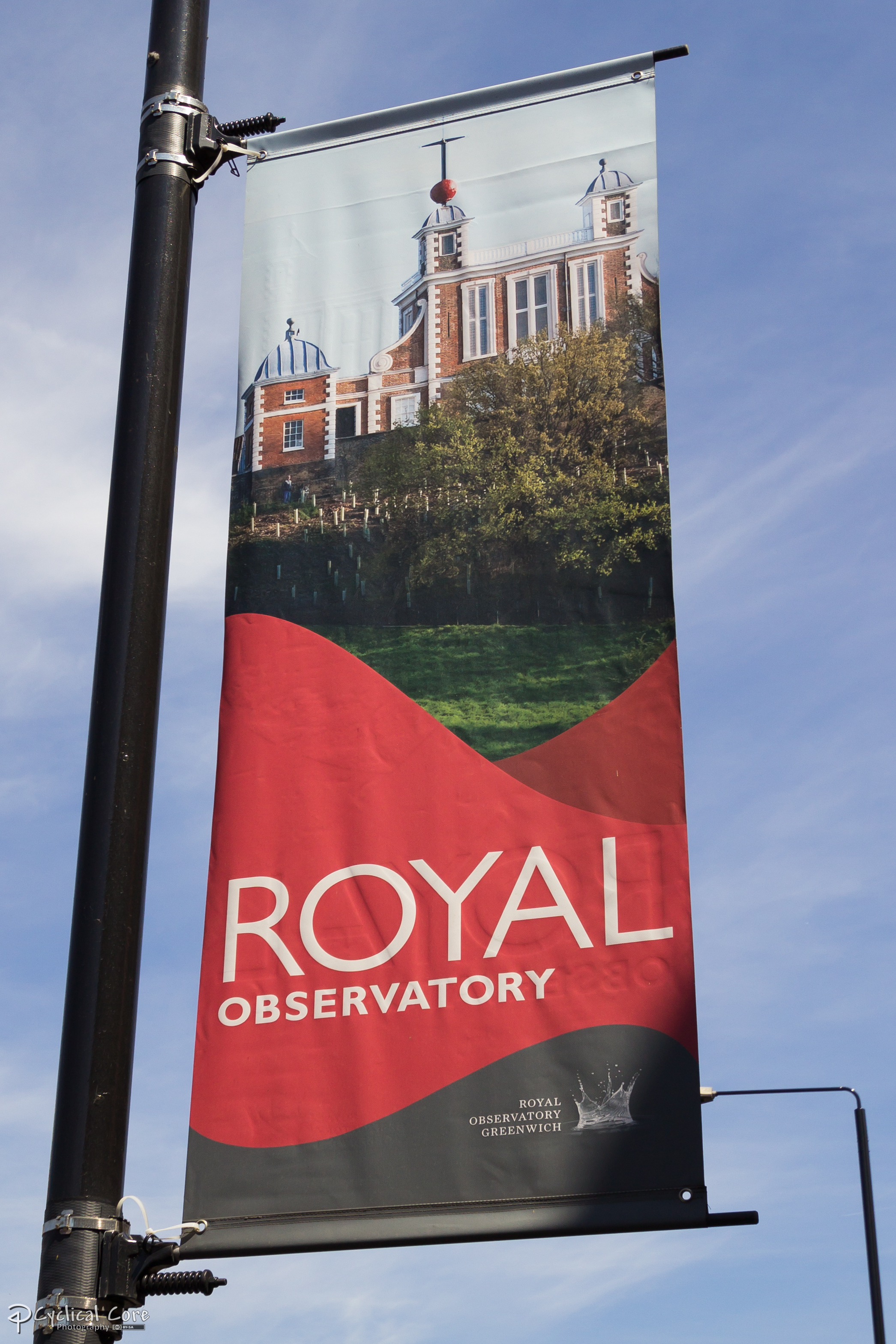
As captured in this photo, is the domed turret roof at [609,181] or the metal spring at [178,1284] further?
the domed turret roof at [609,181]

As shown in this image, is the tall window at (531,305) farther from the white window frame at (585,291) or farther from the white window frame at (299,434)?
the white window frame at (299,434)

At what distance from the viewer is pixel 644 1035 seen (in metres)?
5.71

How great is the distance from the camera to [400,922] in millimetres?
6152

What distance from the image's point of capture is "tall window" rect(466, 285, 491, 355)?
7488mm

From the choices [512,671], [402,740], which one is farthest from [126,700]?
[512,671]

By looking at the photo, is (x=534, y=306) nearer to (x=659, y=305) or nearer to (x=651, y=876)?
(x=659, y=305)

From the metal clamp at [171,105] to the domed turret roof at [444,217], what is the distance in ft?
7.64

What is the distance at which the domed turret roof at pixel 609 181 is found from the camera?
7.44 m

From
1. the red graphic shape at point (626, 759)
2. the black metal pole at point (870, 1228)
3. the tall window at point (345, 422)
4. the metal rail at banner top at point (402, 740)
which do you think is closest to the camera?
the metal rail at banner top at point (402, 740)

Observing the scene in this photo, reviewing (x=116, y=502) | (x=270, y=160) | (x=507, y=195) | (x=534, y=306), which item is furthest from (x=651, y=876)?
(x=270, y=160)

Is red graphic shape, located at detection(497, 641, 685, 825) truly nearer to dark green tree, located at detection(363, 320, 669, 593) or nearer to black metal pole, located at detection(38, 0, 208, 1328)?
dark green tree, located at detection(363, 320, 669, 593)

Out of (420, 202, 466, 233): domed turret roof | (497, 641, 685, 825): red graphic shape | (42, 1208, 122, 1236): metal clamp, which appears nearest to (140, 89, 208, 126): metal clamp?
(420, 202, 466, 233): domed turret roof

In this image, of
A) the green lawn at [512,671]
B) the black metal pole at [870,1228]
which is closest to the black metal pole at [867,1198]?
the black metal pole at [870,1228]

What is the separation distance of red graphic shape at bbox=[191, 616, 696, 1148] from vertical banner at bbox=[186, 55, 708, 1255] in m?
0.01
